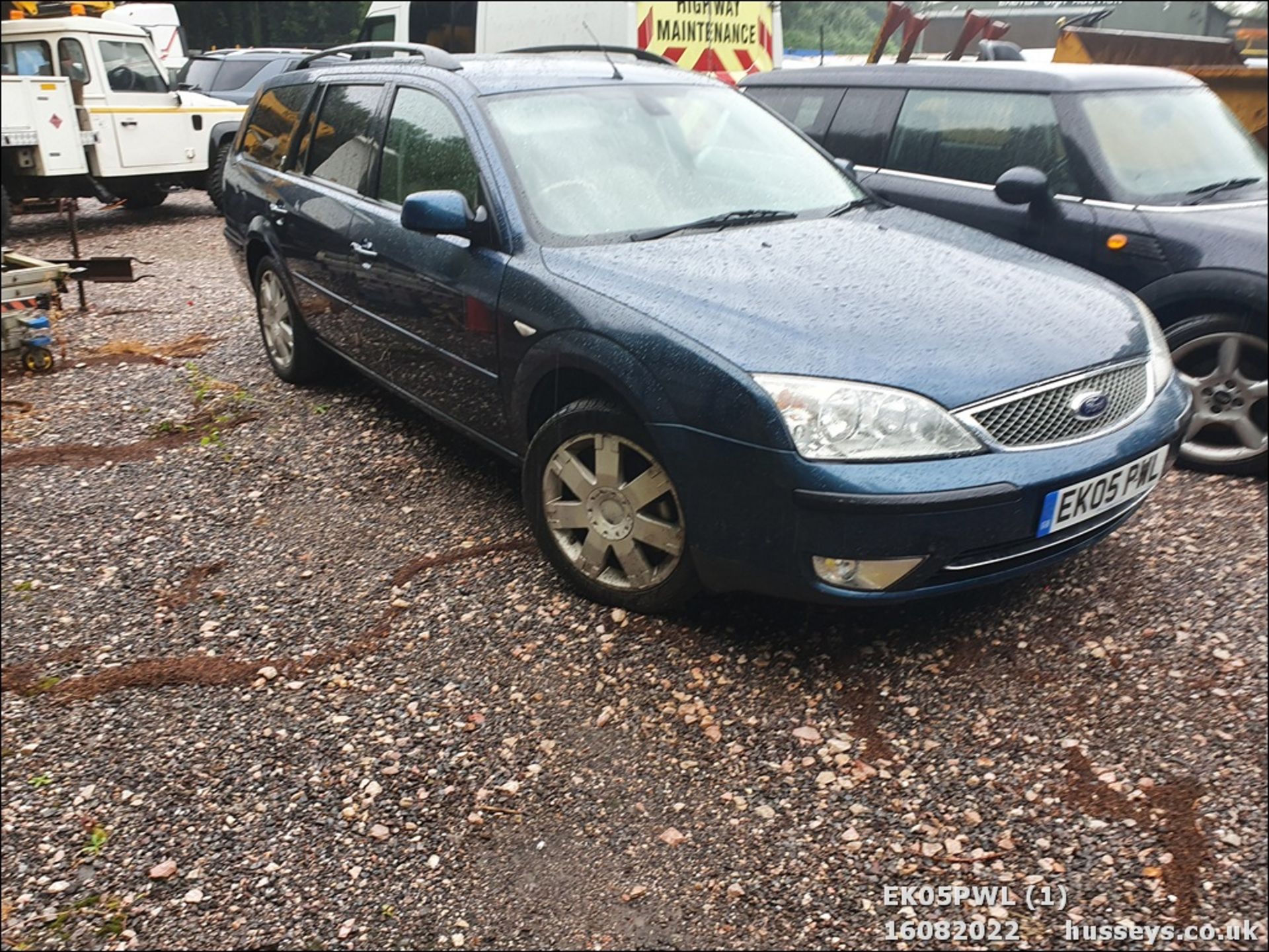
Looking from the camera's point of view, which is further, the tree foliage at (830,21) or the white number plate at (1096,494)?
the tree foliage at (830,21)

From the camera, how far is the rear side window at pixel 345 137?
4492 mm

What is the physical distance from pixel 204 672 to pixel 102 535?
126cm

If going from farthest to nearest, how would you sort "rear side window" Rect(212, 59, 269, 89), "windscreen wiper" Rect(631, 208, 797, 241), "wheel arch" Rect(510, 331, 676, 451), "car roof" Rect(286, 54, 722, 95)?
"rear side window" Rect(212, 59, 269, 89) → "car roof" Rect(286, 54, 722, 95) → "windscreen wiper" Rect(631, 208, 797, 241) → "wheel arch" Rect(510, 331, 676, 451)

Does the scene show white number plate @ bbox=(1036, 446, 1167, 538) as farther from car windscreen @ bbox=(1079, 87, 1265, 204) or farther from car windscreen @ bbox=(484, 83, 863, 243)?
car windscreen @ bbox=(1079, 87, 1265, 204)

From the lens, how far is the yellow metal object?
Answer: 24.8 feet

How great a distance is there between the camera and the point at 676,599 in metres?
3.10

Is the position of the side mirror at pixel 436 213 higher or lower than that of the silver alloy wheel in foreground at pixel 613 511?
higher

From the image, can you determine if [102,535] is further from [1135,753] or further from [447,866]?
[1135,753]

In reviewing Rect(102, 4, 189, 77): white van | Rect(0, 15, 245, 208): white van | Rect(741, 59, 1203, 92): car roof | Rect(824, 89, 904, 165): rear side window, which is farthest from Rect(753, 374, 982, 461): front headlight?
Rect(102, 4, 189, 77): white van

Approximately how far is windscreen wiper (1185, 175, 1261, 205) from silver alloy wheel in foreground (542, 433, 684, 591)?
2843 millimetres

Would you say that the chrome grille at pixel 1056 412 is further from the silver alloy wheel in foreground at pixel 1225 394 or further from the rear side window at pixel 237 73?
the rear side window at pixel 237 73

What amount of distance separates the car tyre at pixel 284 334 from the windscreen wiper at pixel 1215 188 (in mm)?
4141

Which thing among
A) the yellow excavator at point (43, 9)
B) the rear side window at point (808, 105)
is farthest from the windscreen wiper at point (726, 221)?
the yellow excavator at point (43, 9)

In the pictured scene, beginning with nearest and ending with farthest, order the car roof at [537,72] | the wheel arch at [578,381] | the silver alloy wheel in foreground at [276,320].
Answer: the wheel arch at [578,381], the car roof at [537,72], the silver alloy wheel in foreground at [276,320]
